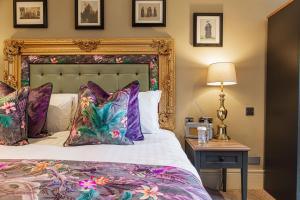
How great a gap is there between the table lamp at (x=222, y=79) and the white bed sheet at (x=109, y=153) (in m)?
0.95

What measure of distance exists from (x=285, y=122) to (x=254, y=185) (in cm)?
88

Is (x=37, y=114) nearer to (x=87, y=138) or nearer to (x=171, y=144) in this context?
(x=87, y=138)

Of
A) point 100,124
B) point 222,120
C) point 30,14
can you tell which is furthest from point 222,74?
point 30,14

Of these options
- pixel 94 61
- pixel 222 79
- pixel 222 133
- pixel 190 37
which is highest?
pixel 190 37

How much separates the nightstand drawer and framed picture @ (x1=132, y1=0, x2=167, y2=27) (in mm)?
1456

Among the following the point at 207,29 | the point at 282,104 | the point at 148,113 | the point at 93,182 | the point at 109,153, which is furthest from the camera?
the point at 207,29

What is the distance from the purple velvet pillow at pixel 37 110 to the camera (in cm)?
220

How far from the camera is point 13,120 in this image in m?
1.98

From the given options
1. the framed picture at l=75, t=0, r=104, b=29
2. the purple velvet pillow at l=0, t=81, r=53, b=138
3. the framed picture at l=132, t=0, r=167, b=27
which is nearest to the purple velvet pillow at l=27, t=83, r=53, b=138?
the purple velvet pillow at l=0, t=81, r=53, b=138

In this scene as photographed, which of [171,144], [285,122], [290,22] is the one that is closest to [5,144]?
[171,144]

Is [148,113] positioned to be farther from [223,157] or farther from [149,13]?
[149,13]

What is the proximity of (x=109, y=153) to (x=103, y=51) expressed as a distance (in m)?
1.51

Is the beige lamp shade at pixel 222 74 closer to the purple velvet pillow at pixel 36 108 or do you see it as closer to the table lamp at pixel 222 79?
the table lamp at pixel 222 79

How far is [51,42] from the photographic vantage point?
2.89 meters
